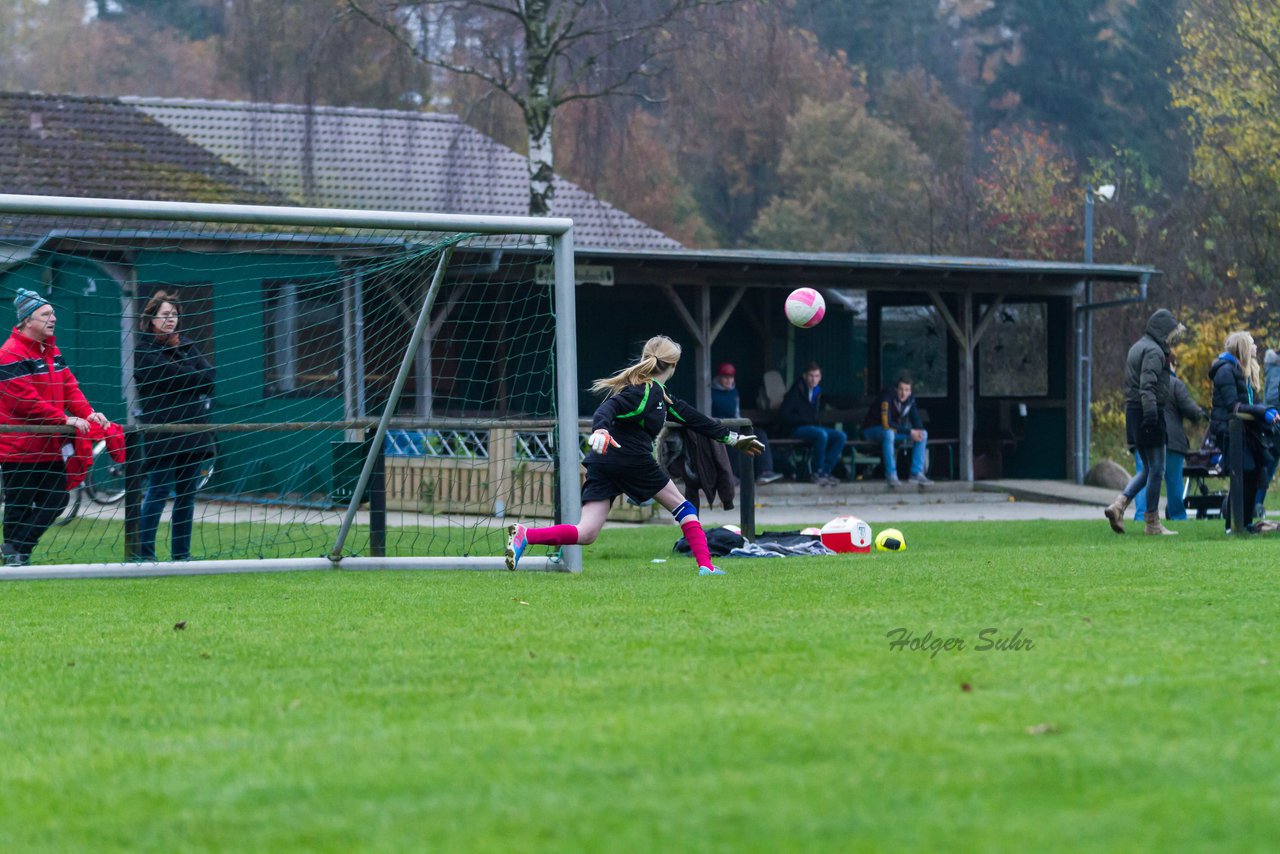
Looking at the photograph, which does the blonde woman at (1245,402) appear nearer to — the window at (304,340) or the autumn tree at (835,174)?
the window at (304,340)

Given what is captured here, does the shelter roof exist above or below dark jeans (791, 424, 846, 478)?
above

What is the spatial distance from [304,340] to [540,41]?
520 cm

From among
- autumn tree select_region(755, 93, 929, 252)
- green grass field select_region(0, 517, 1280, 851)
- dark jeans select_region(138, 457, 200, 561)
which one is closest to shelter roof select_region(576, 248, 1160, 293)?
dark jeans select_region(138, 457, 200, 561)

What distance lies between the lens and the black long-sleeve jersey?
31.5ft

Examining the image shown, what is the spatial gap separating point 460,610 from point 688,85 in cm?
1335

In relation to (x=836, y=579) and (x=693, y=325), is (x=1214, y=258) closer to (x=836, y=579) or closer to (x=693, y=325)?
(x=693, y=325)

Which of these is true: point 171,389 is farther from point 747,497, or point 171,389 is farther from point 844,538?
point 844,538

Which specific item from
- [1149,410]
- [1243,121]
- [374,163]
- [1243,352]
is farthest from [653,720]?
[1243,121]

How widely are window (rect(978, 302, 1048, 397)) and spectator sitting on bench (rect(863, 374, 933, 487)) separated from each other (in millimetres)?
2246

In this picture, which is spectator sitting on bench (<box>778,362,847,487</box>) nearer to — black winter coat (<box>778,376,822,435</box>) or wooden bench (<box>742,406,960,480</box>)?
black winter coat (<box>778,376,822,435</box>)

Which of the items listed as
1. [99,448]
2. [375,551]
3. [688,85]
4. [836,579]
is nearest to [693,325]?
[688,85]

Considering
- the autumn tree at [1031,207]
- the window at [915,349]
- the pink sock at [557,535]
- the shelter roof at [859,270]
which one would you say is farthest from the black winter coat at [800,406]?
the autumn tree at [1031,207]

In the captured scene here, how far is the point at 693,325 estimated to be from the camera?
20.0 m

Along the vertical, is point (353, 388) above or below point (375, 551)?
above
